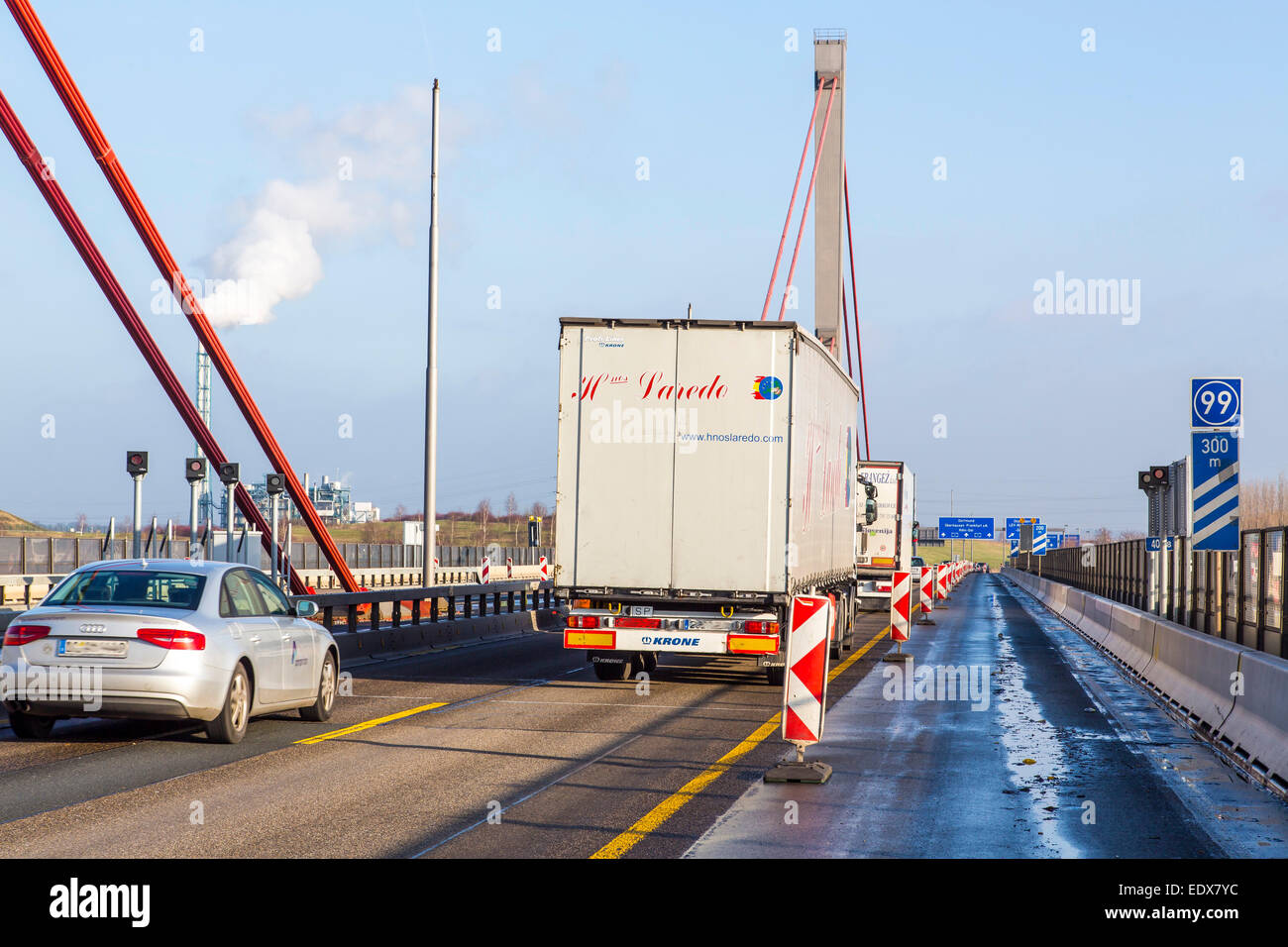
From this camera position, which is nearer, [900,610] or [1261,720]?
[1261,720]

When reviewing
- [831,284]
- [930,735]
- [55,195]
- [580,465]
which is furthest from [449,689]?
[831,284]

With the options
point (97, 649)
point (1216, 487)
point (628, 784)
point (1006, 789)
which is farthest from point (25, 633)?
point (1216, 487)

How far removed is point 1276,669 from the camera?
36.8ft

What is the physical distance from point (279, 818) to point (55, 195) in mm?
24712

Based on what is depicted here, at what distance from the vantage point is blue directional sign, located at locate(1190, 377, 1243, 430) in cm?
1636

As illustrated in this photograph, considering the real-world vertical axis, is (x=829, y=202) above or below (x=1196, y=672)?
above

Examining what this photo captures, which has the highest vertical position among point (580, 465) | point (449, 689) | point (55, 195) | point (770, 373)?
point (55, 195)

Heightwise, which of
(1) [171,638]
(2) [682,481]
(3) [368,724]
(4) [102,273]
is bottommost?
(3) [368,724]

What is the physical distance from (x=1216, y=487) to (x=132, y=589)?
12.0m

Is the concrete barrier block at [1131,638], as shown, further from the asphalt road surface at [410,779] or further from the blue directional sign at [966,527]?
the blue directional sign at [966,527]

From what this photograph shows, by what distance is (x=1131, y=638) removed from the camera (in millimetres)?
22625

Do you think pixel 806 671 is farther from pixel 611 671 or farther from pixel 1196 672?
pixel 611 671

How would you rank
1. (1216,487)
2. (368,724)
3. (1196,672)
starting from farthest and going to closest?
(1216,487) < (1196,672) < (368,724)
